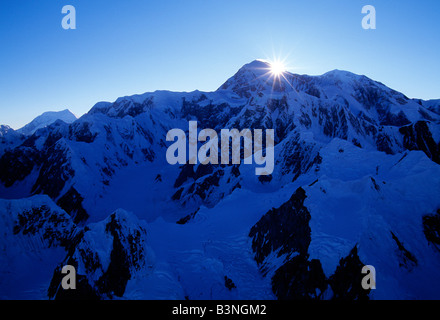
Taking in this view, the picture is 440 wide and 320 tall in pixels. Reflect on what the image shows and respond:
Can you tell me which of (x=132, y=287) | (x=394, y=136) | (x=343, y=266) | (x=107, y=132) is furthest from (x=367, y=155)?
(x=107, y=132)

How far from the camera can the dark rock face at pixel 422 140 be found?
46.1 metres

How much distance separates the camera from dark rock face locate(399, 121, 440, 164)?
151ft

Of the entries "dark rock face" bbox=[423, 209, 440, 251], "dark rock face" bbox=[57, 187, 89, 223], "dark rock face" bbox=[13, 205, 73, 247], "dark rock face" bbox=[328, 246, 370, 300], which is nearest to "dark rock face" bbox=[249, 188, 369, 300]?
"dark rock face" bbox=[328, 246, 370, 300]

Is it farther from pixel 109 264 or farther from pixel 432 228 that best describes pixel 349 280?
pixel 109 264

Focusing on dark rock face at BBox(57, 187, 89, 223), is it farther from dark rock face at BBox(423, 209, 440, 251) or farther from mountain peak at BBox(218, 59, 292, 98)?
mountain peak at BBox(218, 59, 292, 98)

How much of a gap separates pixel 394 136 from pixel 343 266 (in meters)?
67.0

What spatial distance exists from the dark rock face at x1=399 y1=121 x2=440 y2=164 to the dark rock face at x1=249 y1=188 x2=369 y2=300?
36748 mm

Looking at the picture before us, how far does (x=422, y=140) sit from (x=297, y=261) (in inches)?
1828

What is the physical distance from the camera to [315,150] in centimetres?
4672

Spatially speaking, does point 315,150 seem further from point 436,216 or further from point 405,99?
point 405,99

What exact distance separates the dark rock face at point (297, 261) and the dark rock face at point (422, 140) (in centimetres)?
3675

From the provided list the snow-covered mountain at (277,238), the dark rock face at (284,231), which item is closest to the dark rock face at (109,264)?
the snow-covered mountain at (277,238)

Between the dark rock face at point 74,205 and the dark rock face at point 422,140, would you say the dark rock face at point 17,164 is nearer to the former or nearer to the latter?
the dark rock face at point 74,205
